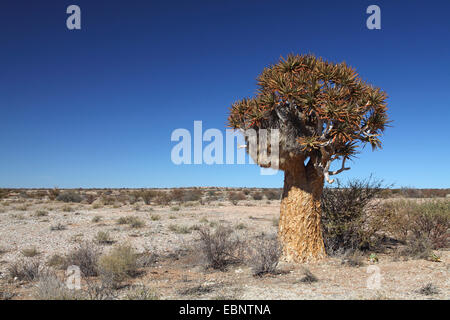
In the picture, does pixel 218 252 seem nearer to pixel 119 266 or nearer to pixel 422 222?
pixel 119 266

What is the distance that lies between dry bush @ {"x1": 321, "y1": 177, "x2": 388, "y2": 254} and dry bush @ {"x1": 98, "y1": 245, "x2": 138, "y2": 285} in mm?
5055

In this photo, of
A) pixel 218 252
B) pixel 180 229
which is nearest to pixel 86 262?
pixel 218 252

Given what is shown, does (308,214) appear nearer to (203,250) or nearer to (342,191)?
(342,191)

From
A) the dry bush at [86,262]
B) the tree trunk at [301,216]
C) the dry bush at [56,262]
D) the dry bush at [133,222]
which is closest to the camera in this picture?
the dry bush at [86,262]

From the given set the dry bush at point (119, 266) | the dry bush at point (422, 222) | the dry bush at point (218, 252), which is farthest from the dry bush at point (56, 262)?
the dry bush at point (422, 222)

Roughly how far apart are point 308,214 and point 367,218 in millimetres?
2399

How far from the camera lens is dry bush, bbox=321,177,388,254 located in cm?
870

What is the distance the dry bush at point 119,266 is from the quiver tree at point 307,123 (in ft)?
12.2

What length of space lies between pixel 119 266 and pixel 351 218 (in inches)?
246

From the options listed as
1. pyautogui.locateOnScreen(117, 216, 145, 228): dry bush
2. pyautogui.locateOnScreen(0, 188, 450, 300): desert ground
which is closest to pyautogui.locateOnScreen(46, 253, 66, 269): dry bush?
pyautogui.locateOnScreen(0, 188, 450, 300): desert ground

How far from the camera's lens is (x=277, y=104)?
738 cm

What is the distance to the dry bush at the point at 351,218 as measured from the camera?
8695 millimetres

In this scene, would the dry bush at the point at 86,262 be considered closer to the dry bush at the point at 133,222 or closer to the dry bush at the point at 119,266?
the dry bush at the point at 119,266
